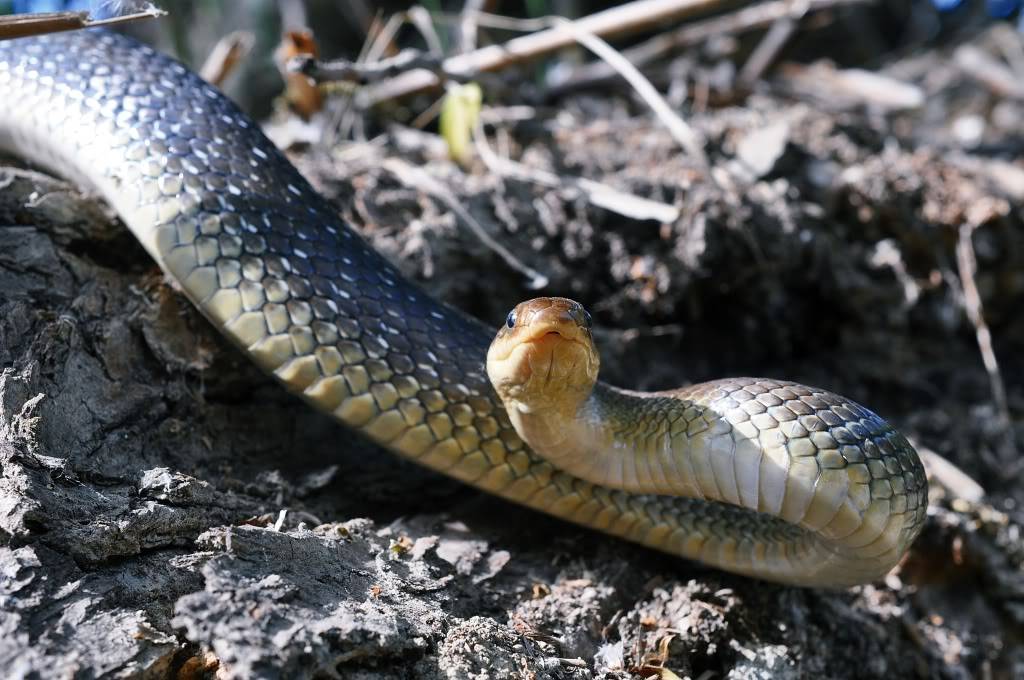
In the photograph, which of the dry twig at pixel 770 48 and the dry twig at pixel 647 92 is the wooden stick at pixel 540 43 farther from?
the dry twig at pixel 770 48

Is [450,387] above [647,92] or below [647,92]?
below

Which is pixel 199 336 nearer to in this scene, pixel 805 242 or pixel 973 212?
pixel 805 242

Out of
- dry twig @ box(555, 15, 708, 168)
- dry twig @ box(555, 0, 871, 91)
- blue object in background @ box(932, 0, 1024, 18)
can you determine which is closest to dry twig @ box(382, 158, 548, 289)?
dry twig @ box(555, 15, 708, 168)

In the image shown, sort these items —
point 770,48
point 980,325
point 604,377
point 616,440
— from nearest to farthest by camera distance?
point 616,440, point 604,377, point 980,325, point 770,48

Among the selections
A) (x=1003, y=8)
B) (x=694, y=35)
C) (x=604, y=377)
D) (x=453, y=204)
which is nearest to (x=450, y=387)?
(x=604, y=377)

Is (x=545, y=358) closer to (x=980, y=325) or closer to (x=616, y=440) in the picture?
(x=616, y=440)

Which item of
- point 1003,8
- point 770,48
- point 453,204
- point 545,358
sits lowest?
point 545,358
